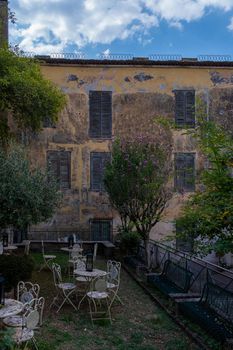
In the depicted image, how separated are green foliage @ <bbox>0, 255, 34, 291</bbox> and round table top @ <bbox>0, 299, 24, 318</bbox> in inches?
89.0

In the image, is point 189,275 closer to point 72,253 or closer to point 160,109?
point 72,253

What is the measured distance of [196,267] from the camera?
12234mm

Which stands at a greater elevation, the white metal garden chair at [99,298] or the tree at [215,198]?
the tree at [215,198]

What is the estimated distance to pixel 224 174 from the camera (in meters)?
6.90

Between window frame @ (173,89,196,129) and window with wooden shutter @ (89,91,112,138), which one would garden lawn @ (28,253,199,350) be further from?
window frame @ (173,89,196,129)

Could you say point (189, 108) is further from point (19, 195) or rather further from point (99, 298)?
point (99, 298)

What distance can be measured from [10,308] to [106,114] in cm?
1489

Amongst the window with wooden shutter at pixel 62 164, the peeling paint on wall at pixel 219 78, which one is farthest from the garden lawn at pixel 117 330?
the peeling paint on wall at pixel 219 78

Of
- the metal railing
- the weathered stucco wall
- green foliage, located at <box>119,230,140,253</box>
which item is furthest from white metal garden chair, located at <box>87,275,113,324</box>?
the weathered stucco wall

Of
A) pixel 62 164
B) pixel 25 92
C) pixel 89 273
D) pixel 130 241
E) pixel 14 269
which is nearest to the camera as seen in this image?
pixel 14 269

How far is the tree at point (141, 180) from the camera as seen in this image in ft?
51.4

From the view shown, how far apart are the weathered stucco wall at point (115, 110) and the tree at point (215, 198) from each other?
14.6 meters

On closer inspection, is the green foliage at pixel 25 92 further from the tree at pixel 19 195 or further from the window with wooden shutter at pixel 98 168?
the tree at pixel 19 195

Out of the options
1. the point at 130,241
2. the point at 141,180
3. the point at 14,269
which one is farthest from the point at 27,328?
the point at 130,241
